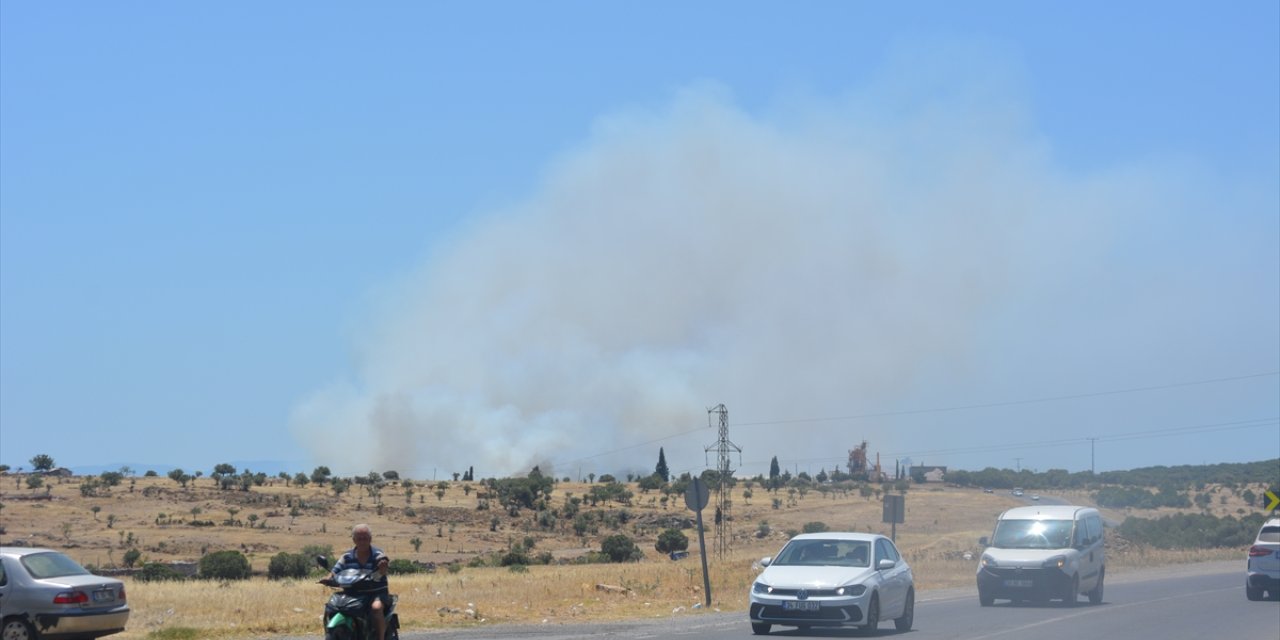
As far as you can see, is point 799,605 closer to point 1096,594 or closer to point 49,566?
point 49,566

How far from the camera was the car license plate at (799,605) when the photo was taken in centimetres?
2069

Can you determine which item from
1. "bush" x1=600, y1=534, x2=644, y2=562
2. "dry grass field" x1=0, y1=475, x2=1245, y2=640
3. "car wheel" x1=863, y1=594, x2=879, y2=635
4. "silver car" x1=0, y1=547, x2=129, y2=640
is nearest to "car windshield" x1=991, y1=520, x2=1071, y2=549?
"dry grass field" x1=0, y1=475, x2=1245, y2=640

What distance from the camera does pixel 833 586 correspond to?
20.8 meters

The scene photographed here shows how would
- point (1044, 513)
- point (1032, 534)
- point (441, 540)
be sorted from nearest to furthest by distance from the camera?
1. point (1032, 534)
2. point (1044, 513)
3. point (441, 540)

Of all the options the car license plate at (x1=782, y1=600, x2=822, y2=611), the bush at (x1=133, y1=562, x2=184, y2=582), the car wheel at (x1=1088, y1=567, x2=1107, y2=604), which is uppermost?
the car license plate at (x1=782, y1=600, x2=822, y2=611)

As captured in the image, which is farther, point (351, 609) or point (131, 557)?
point (131, 557)

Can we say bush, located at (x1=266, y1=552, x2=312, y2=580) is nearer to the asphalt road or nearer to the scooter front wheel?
the asphalt road

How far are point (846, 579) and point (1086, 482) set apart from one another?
10922 cm

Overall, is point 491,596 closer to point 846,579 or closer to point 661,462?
point 846,579

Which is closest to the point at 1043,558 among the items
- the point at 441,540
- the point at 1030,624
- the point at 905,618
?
the point at 1030,624

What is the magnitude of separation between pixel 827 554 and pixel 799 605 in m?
1.73

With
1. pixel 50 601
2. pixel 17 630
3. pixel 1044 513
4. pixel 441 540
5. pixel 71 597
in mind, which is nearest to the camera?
pixel 17 630

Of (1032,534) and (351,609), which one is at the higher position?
(351,609)

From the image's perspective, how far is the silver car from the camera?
1869 cm
